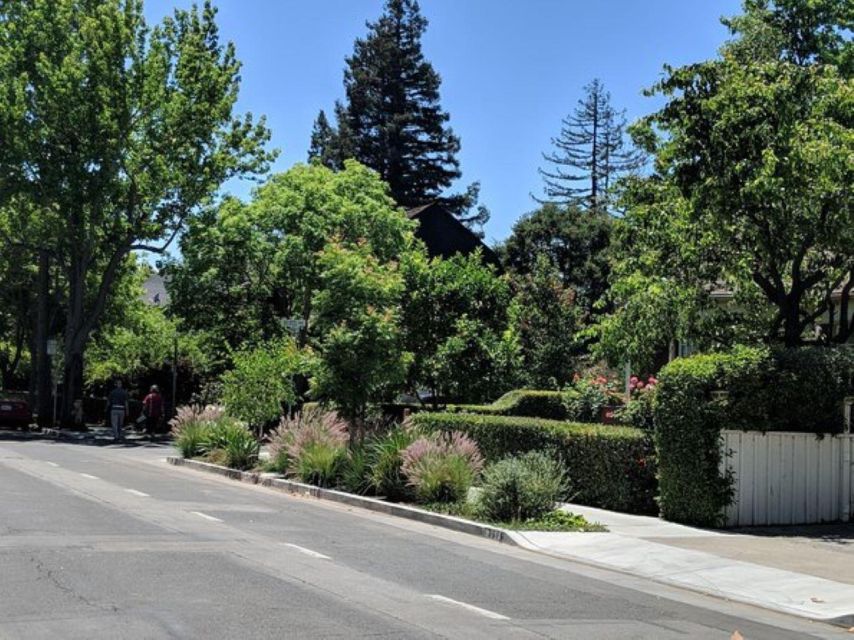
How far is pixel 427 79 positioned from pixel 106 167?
4105 cm

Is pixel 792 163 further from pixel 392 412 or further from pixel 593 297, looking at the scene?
pixel 593 297

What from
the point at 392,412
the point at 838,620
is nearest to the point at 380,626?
the point at 838,620

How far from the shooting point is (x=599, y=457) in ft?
51.2

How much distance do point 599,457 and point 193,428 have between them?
11216mm

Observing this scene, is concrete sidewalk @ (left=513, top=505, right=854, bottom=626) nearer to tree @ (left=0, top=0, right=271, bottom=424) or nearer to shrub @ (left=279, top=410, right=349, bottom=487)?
shrub @ (left=279, top=410, right=349, bottom=487)

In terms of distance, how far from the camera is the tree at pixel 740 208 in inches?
576

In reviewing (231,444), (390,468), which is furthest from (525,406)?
(390,468)

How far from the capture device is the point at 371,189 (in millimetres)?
34656

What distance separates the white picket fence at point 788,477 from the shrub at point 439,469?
4.13 metres

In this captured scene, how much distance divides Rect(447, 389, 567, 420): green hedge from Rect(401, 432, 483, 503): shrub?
7.21m

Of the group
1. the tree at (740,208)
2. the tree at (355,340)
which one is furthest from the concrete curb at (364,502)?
the tree at (740,208)

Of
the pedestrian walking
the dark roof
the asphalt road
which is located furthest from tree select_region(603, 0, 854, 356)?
the dark roof

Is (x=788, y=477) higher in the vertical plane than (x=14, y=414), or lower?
higher

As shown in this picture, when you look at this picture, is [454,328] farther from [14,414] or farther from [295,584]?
[14,414]
